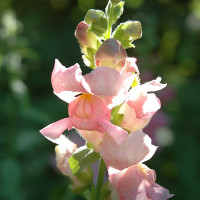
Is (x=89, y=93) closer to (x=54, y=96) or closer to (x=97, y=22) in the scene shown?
(x=97, y=22)

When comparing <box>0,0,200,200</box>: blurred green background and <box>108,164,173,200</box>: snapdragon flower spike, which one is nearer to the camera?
<box>108,164,173,200</box>: snapdragon flower spike

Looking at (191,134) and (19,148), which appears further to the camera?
(191,134)

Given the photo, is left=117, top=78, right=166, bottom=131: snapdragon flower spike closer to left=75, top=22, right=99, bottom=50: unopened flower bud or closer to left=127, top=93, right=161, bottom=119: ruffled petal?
left=127, top=93, right=161, bottom=119: ruffled petal

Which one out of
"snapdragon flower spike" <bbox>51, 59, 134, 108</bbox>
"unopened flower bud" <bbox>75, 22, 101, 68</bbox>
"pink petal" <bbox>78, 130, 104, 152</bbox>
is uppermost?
"unopened flower bud" <bbox>75, 22, 101, 68</bbox>

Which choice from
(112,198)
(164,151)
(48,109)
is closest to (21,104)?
(48,109)

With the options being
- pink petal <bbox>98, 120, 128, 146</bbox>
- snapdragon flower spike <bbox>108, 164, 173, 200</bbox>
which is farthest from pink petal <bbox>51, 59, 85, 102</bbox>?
snapdragon flower spike <bbox>108, 164, 173, 200</bbox>

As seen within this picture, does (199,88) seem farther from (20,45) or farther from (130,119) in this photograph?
(130,119)

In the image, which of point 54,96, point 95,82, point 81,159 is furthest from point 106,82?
point 54,96

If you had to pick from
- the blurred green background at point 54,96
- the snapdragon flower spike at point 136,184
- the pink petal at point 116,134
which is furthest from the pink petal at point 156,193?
the blurred green background at point 54,96
